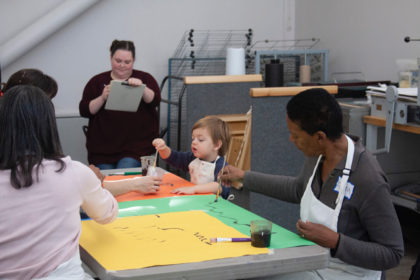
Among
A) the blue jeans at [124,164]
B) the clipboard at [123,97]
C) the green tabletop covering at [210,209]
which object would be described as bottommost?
the blue jeans at [124,164]

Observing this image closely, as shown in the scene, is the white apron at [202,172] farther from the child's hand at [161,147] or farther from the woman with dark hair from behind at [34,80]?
the woman with dark hair from behind at [34,80]

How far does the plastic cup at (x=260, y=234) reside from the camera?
171 centimetres

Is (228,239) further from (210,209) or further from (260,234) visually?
(210,209)

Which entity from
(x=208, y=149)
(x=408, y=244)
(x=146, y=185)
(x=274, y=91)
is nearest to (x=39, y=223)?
(x=146, y=185)

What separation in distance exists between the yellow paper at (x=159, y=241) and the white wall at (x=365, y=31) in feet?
9.46

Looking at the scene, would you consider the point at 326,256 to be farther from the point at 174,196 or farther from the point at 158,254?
the point at 174,196

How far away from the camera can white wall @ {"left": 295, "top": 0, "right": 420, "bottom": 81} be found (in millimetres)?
4445

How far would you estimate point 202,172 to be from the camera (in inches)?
109

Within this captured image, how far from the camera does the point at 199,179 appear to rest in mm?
2768

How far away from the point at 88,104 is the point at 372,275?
263 cm

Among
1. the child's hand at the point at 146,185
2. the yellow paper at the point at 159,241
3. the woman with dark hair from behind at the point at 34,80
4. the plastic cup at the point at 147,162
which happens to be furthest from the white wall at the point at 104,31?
the yellow paper at the point at 159,241

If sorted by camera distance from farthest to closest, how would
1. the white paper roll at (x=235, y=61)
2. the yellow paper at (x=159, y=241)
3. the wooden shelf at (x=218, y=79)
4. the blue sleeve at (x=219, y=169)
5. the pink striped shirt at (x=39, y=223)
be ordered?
the white paper roll at (x=235, y=61) < the wooden shelf at (x=218, y=79) < the blue sleeve at (x=219, y=169) < the yellow paper at (x=159, y=241) < the pink striped shirt at (x=39, y=223)

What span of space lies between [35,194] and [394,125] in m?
2.45

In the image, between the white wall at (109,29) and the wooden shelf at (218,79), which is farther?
the white wall at (109,29)
